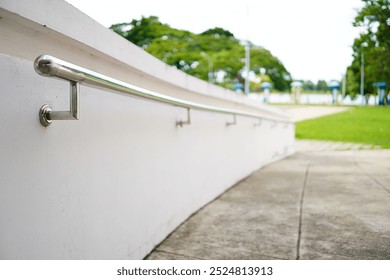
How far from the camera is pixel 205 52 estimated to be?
8883mm

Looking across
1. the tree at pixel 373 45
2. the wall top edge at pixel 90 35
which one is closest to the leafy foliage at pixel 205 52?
the wall top edge at pixel 90 35

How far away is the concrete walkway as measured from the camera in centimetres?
184

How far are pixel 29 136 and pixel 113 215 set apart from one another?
65 cm

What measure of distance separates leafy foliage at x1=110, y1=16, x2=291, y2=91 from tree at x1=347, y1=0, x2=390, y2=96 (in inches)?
43.5

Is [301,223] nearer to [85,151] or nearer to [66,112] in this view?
[85,151]

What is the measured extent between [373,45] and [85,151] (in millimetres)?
1478

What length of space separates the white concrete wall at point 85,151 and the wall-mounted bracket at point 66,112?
24 mm

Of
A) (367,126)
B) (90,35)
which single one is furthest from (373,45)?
(90,35)

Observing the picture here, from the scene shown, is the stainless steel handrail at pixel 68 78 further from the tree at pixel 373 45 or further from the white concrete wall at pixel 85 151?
the tree at pixel 373 45

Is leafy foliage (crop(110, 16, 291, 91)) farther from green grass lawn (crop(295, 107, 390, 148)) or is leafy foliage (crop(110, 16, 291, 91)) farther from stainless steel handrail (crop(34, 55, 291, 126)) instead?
green grass lawn (crop(295, 107, 390, 148))

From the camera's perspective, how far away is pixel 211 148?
318cm

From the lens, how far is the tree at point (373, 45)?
1.75m

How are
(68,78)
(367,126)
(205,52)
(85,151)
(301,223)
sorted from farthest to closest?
(205,52) → (367,126) → (301,223) → (85,151) → (68,78)
